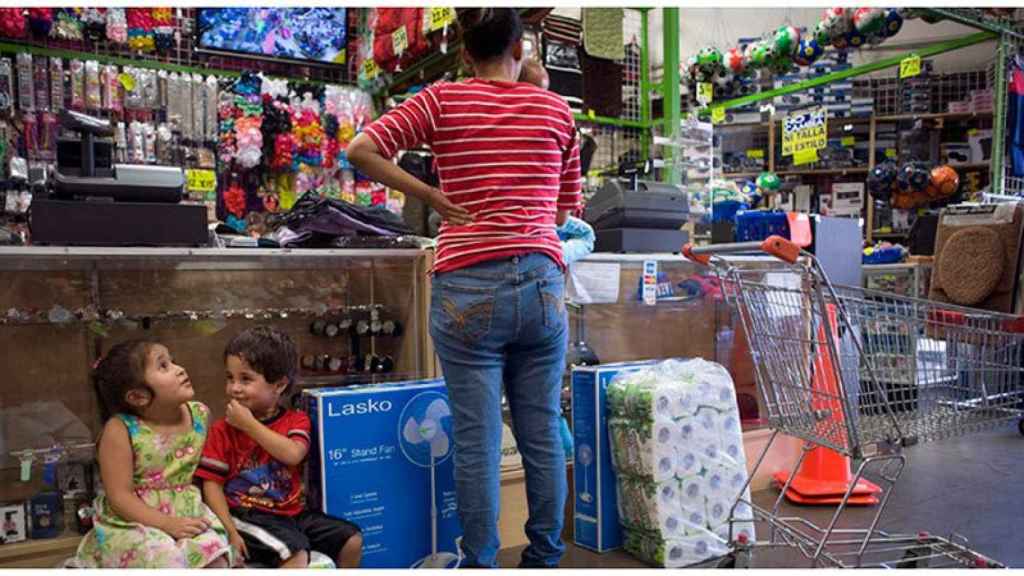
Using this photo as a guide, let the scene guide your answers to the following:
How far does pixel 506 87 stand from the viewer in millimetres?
1939

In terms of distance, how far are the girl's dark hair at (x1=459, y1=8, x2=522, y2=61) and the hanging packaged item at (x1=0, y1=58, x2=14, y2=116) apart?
3.28 meters

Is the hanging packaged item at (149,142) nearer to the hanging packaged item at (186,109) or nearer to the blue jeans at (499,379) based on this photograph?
the hanging packaged item at (186,109)

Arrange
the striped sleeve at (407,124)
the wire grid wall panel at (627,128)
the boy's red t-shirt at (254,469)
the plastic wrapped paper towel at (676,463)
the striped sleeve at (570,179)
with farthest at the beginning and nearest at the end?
the wire grid wall panel at (627,128), the plastic wrapped paper towel at (676,463), the striped sleeve at (570,179), the boy's red t-shirt at (254,469), the striped sleeve at (407,124)

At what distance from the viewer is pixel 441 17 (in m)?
3.98

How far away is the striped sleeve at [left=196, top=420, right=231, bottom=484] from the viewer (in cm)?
196

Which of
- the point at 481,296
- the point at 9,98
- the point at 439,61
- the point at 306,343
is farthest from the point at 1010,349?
the point at 9,98

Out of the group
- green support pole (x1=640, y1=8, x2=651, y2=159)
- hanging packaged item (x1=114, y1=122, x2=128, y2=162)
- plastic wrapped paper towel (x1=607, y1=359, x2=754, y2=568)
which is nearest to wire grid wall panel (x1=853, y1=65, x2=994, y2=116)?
green support pole (x1=640, y1=8, x2=651, y2=159)

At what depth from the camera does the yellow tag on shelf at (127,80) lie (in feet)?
14.4

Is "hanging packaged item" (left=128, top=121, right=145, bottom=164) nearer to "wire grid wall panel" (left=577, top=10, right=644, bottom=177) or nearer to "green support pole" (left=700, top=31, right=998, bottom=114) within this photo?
"wire grid wall panel" (left=577, top=10, right=644, bottom=177)

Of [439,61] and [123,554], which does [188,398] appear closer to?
[123,554]

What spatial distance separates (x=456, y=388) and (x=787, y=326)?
3.66ft

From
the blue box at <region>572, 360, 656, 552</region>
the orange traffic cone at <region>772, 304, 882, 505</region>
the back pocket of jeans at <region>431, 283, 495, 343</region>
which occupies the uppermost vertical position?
the back pocket of jeans at <region>431, 283, 495, 343</region>

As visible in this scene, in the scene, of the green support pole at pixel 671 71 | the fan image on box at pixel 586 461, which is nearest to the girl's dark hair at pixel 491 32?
the fan image on box at pixel 586 461

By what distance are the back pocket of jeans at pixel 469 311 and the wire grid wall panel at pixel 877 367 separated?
2.92ft
